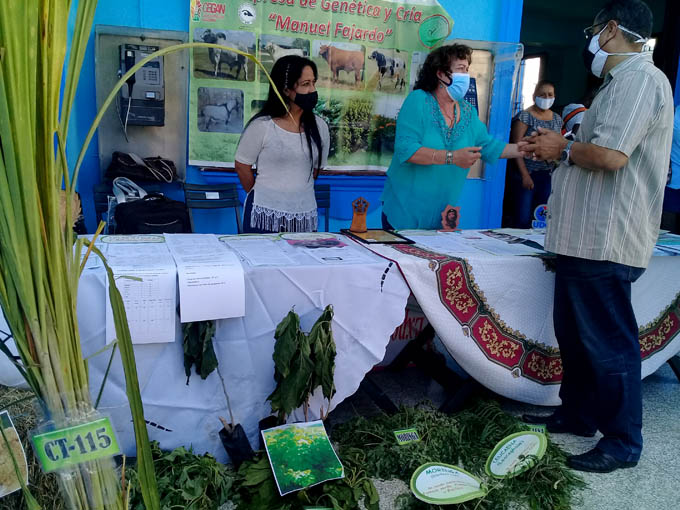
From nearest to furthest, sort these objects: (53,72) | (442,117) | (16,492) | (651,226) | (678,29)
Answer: (53,72) → (16,492) → (651,226) → (442,117) → (678,29)

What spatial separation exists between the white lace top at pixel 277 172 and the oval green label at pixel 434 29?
2221 millimetres

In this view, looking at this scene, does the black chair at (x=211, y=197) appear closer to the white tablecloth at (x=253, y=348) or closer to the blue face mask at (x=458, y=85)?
the blue face mask at (x=458, y=85)

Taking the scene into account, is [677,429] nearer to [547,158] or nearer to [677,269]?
[677,269]

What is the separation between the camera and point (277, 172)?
301 cm

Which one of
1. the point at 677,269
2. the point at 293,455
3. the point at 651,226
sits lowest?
the point at 293,455

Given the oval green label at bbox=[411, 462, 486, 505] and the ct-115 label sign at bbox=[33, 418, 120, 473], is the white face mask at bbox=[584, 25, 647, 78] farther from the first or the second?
the ct-115 label sign at bbox=[33, 418, 120, 473]

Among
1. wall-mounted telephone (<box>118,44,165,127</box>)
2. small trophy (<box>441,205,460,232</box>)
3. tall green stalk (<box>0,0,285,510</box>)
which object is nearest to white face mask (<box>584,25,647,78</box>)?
small trophy (<box>441,205,460,232</box>)

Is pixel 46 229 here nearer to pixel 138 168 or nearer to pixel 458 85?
pixel 458 85

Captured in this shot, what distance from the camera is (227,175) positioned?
14.4 feet

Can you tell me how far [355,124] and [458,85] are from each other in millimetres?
1876

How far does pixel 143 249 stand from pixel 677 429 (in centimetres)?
238

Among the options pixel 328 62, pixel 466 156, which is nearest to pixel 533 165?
pixel 328 62

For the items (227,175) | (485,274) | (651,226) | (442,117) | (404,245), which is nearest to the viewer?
(651,226)

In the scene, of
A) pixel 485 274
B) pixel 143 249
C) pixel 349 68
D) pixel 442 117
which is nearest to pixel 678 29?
pixel 349 68
